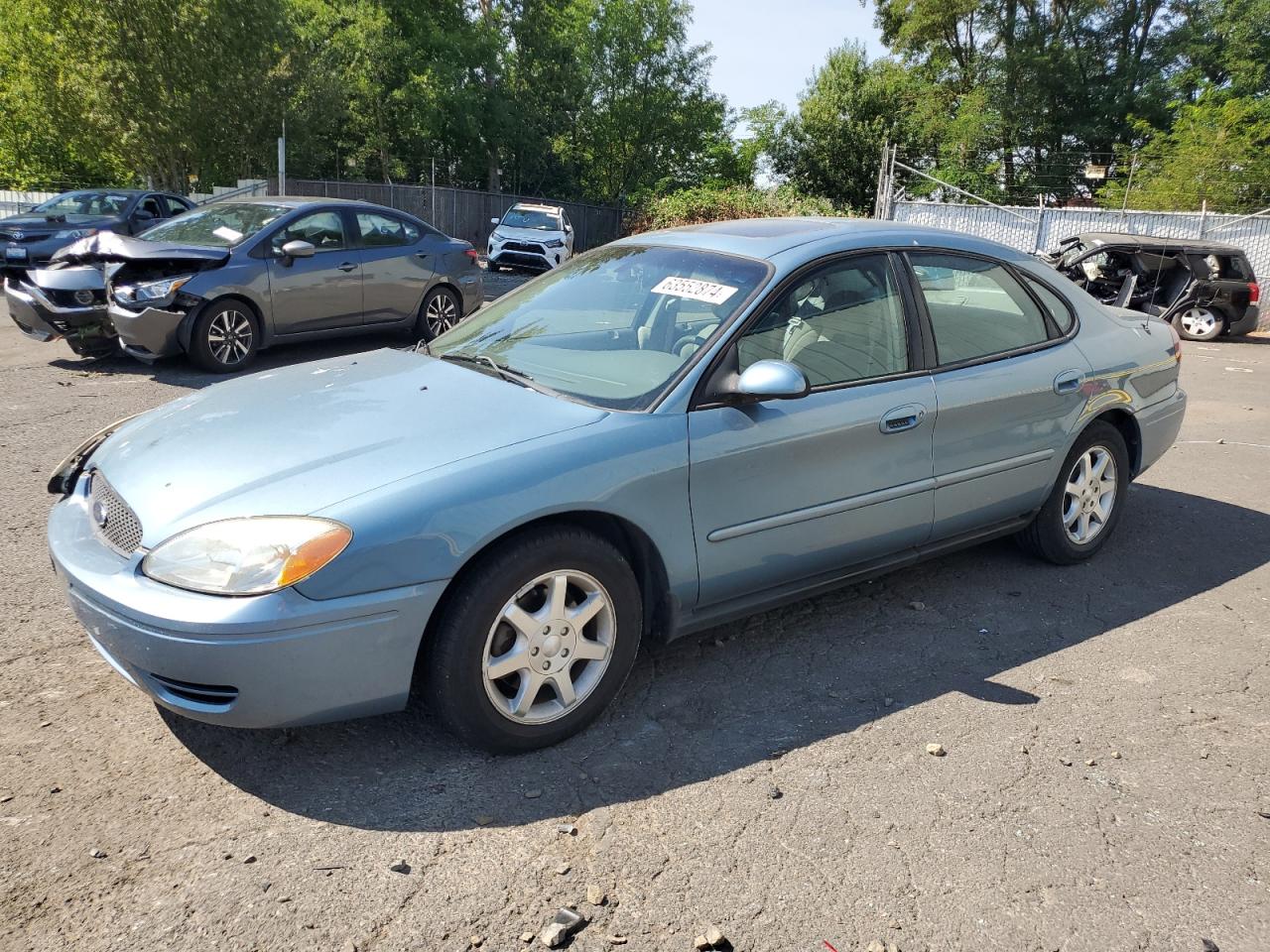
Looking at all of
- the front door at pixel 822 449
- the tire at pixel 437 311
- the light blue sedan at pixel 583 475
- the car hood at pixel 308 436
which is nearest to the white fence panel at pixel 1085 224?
the tire at pixel 437 311

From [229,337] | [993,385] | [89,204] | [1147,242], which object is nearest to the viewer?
[993,385]

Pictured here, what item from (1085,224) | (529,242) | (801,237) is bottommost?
(529,242)

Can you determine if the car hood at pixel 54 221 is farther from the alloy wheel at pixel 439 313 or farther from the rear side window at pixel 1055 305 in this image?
the rear side window at pixel 1055 305

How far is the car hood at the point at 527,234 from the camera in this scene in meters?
22.7

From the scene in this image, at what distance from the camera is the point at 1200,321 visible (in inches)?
623

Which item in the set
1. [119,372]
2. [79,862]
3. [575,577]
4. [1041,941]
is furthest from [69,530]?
[119,372]

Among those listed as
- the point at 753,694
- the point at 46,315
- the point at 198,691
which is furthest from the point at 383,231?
the point at 198,691

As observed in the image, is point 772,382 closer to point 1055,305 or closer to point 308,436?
point 308,436

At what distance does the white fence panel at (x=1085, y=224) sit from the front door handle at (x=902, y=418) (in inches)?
675

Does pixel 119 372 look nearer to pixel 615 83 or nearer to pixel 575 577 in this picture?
pixel 575 577

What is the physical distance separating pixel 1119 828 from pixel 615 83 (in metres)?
40.3

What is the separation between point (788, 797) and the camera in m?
3.03

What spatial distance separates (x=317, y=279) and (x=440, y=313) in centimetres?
171

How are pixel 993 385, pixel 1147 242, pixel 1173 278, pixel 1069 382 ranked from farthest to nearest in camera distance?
pixel 1173 278 → pixel 1147 242 → pixel 1069 382 → pixel 993 385
